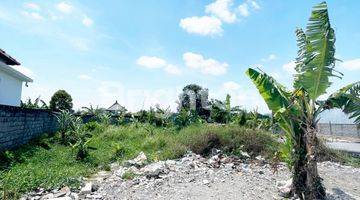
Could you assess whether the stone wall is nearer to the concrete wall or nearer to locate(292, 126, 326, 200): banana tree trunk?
the concrete wall

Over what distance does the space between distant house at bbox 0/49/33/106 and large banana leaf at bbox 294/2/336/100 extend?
1134 centimetres

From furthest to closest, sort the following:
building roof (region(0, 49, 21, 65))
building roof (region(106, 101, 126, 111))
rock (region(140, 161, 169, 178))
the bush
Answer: building roof (region(106, 101, 126, 111)) < building roof (region(0, 49, 21, 65)) < the bush < rock (region(140, 161, 169, 178))

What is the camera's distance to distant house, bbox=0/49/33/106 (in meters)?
14.5

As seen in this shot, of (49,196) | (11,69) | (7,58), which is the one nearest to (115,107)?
(7,58)

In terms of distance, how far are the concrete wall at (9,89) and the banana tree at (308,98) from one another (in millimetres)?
11627

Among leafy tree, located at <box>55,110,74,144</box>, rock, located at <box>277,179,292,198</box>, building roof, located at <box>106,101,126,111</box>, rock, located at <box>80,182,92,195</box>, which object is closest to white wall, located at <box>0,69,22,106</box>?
leafy tree, located at <box>55,110,74,144</box>

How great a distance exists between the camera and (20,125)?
467 inches

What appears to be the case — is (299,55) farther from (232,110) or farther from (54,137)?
(232,110)

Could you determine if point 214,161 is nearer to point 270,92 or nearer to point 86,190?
point 270,92

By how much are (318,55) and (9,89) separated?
45.1ft

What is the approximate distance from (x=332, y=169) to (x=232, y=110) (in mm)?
9522

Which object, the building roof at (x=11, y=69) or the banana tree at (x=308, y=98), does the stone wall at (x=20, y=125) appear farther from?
the banana tree at (x=308, y=98)

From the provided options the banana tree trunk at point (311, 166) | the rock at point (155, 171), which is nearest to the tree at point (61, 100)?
the rock at point (155, 171)

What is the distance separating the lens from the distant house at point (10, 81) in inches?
570
